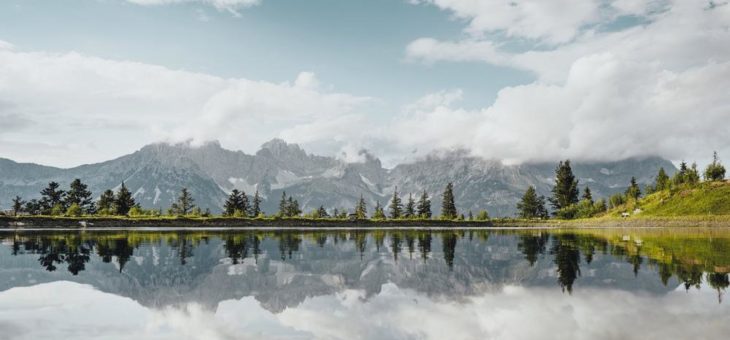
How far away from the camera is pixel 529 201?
19025cm

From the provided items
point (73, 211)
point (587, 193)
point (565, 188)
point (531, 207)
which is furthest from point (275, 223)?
point (587, 193)

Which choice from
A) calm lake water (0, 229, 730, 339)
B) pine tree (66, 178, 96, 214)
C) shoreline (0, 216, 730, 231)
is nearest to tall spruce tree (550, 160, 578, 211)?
shoreline (0, 216, 730, 231)

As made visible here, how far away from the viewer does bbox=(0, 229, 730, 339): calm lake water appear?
527 inches

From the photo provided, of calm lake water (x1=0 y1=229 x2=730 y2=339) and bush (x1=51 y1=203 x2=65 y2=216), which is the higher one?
bush (x1=51 y1=203 x2=65 y2=216)

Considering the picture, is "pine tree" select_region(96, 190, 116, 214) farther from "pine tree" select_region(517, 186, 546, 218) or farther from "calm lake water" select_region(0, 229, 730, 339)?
"pine tree" select_region(517, 186, 546, 218)

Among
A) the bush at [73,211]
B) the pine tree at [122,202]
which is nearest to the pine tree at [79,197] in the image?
the pine tree at [122,202]

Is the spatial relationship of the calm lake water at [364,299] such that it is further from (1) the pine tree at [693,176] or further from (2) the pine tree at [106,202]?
(1) the pine tree at [693,176]

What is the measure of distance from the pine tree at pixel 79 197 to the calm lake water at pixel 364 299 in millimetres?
107554

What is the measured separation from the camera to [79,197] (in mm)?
127938

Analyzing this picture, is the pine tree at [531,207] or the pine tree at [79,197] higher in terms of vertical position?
the pine tree at [79,197]

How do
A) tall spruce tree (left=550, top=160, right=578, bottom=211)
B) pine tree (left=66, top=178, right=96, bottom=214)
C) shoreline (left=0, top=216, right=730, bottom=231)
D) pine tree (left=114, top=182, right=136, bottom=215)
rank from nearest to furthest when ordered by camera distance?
shoreline (left=0, top=216, right=730, bottom=231)
pine tree (left=114, top=182, right=136, bottom=215)
pine tree (left=66, top=178, right=96, bottom=214)
tall spruce tree (left=550, top=160, right=578, bottom=211)

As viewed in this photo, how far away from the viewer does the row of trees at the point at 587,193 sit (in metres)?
151

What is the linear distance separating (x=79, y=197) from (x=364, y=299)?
12893cm

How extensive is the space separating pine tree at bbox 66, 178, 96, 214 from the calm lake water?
107554 millimetres
